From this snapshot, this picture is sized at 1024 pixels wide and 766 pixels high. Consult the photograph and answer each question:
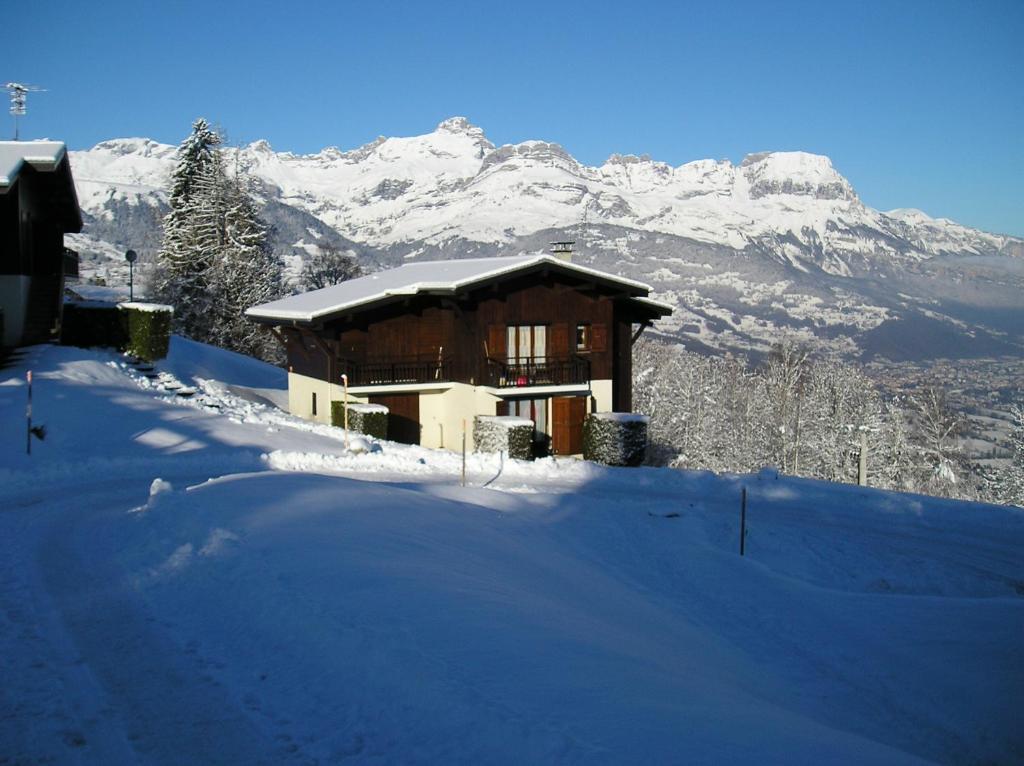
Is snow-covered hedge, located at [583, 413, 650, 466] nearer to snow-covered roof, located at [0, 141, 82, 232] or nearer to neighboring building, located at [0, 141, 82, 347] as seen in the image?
neighboring building, located at [0, 141, 82, 347]

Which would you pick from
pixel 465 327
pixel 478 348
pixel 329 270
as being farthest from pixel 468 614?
pixel 329 270

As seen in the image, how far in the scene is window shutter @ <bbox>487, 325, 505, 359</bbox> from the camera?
2736cm

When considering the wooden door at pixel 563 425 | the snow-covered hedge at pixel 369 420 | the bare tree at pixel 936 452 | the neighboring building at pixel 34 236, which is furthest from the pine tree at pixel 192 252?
the bare tree at pixel 936 452

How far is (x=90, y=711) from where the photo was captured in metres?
6.14

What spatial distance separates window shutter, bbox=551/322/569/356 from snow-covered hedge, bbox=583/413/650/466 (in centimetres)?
340

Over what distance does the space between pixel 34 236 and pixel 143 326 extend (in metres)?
5.29

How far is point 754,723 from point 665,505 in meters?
12.1

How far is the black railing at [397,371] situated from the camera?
1070 inches

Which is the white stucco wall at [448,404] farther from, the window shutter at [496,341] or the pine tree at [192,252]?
the pine tree at [192,252]

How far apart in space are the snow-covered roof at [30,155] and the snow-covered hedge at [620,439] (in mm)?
19440

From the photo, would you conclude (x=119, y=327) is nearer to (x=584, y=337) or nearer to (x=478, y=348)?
(x=478, y=348)

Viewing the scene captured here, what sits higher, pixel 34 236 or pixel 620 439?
pixel 34 236

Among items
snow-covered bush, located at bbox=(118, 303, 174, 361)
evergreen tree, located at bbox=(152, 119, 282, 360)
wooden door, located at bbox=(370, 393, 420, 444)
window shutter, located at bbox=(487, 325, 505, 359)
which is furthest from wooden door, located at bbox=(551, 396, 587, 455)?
evergreen tree, located at bbox=(152, 119, 282, 360)

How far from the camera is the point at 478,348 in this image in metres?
27.2
